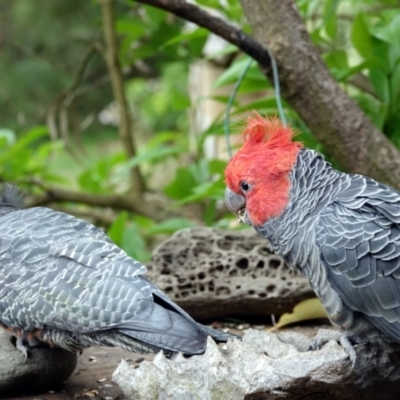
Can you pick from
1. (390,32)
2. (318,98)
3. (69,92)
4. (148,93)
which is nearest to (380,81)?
(390,32)

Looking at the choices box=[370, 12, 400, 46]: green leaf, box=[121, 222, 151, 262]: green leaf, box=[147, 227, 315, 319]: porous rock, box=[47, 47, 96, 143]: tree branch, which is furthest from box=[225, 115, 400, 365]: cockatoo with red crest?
box=[47, 47, 96, 143]: tree branch

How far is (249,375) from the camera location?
1.69 meters

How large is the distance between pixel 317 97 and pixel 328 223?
109cm

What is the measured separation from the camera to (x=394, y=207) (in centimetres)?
188

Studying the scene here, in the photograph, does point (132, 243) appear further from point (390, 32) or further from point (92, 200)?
point (390, 32)

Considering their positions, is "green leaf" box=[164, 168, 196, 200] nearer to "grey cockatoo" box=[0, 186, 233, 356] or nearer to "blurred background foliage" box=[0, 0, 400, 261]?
"blurred background foliage" box=[0, 0, 400, 261]

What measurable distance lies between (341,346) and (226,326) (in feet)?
3.38

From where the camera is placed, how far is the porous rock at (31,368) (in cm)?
208

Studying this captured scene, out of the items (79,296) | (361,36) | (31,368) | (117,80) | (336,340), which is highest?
(361,36)

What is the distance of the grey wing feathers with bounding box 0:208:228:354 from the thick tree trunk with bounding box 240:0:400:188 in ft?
3.79

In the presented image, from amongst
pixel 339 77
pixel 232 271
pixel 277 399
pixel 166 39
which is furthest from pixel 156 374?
pixel 166 39

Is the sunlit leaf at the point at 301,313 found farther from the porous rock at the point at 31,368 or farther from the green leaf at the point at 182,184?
the green leaf at the point at 182,184

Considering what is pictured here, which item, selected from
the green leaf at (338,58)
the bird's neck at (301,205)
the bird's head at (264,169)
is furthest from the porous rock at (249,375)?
the green leaf at (338,58)

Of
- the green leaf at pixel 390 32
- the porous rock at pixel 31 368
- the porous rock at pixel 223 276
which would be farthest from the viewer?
the green leaf at pixel 390 32
